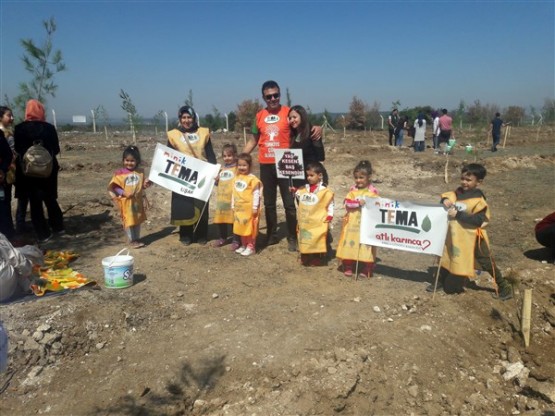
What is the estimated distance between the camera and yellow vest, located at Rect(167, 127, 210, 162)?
5895mm

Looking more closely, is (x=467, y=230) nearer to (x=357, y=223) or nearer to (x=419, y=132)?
(x=357, y=223)

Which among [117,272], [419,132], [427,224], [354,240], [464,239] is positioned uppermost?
[419,132]

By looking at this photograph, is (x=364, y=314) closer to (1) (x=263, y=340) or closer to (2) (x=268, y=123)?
(1) (x=263, y=340)

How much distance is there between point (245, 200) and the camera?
18.5 feet

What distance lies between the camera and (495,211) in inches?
350

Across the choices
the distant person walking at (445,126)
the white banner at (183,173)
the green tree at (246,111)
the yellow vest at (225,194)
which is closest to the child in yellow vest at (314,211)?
the yellow vest at (225,194)

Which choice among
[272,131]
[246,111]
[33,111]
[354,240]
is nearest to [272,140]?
[272,131]

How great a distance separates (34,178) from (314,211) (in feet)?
13.0

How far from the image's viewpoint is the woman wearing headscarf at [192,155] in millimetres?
5863

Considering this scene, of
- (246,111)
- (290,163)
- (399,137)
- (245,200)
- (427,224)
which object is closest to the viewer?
(427,224)

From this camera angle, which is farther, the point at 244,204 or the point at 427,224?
the point at 244,204

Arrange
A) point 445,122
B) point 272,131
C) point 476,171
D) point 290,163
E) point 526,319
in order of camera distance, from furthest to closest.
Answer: point 445,122 < point 272,131 < point 290,163 < point 476,171 < point 526,319

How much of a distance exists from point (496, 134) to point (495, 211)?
527 inches

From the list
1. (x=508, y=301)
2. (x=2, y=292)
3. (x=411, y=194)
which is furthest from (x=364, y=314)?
(x=411, y=194)
